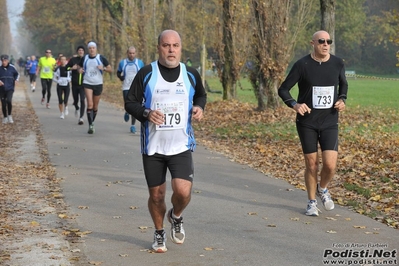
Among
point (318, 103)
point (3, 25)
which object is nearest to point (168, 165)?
point (318, 103)

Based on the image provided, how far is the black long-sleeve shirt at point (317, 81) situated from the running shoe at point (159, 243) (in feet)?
8.85

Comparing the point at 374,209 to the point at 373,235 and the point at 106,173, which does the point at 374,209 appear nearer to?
the point at 373,235

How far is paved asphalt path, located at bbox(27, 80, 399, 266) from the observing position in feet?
23.6

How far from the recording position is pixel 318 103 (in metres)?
9.24

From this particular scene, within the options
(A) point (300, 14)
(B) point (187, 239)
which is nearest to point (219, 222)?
(B) point (187, 239)

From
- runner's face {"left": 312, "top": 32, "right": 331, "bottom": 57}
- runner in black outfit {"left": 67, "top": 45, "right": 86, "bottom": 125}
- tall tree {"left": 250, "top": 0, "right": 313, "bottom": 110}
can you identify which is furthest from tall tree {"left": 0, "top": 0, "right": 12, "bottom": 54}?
runner's face {"left": 312, "top": 32, "right": 331, "bottom": 57}

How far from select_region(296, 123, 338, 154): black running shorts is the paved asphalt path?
0.79 metres

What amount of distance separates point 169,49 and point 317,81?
8.95ft

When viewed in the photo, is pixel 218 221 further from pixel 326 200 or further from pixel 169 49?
pixel 169 49

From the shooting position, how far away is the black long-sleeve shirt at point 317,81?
9.23 meters

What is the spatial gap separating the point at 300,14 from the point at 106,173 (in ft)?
45.5

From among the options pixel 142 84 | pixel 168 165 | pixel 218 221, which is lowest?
pixel 218 221

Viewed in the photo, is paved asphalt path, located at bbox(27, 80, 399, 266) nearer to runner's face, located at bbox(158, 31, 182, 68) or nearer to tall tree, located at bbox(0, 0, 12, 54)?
runner's face, located at bbox(158, 31, 182, 68)

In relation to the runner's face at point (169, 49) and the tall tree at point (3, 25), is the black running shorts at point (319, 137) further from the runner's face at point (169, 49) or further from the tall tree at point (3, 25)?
the tall tree at point (3, 25)
